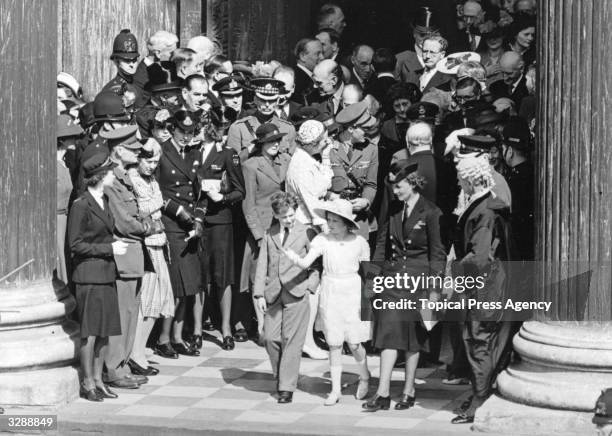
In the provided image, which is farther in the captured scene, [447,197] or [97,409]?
[447,197]

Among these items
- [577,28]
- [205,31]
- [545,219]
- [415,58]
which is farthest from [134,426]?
[205,31]

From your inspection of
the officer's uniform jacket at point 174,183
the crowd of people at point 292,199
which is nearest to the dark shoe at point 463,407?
the crowd of people at point 292,199

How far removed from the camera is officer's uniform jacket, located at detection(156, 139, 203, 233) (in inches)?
547

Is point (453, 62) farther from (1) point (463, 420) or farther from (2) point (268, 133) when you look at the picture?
(1) point (463, 420)

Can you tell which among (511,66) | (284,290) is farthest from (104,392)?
(511,66)

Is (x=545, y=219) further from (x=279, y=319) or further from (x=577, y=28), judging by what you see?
(x=279, y=319)

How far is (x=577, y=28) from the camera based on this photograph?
1106cm

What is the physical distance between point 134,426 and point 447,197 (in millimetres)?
3287

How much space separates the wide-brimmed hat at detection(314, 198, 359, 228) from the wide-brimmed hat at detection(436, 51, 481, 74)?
7.35 ft

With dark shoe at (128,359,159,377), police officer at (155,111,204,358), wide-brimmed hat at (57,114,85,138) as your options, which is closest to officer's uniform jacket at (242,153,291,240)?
police officer at (155,111,204,358)

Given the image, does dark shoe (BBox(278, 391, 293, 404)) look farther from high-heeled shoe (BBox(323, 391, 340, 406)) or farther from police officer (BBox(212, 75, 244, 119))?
police officer (BBox(212, 75, 244, 119))

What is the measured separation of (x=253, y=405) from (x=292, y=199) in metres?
1.53

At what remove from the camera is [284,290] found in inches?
490

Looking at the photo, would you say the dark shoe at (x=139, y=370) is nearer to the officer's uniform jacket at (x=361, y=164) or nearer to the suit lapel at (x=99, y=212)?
the suit lapel at (x=99, y=212)
